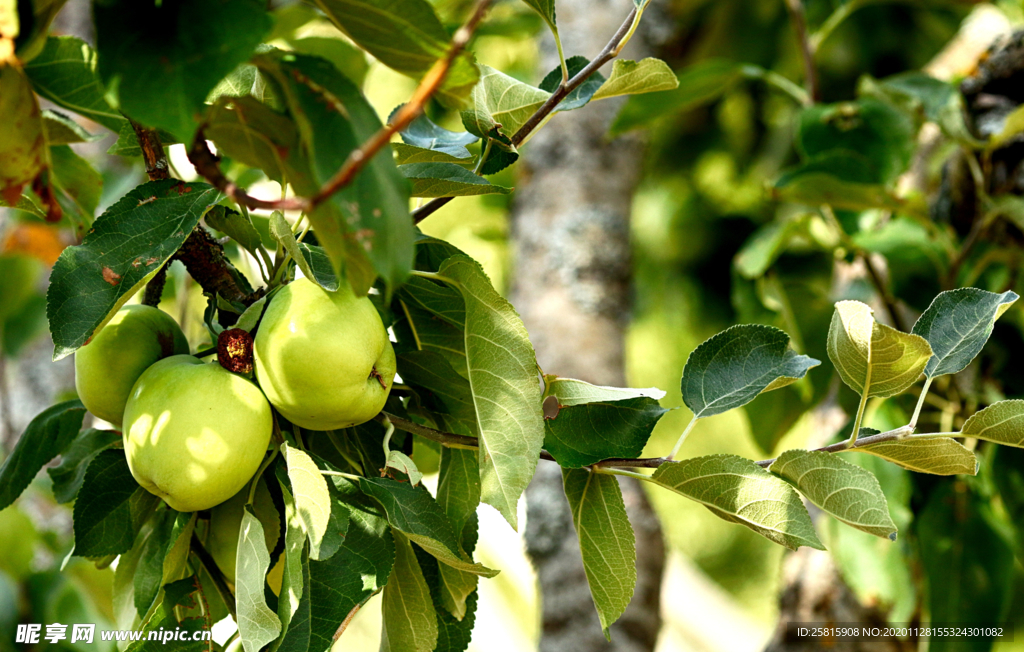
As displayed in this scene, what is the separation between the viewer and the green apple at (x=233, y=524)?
378 mm

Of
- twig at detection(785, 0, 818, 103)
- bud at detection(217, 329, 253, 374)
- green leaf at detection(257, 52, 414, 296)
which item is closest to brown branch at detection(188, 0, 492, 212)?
green leaf at detection(257, 52, 414, 296)

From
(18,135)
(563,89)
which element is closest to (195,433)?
(18,135)

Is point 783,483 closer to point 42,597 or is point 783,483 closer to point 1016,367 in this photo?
point 1016,367

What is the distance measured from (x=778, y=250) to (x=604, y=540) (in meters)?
0.61

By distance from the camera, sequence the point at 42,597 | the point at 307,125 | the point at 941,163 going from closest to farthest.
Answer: the point at 307,125
the point at 42,597
the point at 941,163

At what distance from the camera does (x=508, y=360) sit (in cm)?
34

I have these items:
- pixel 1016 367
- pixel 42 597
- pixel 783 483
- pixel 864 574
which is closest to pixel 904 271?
pixel 1016 367

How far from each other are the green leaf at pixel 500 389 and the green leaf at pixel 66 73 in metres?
0.21

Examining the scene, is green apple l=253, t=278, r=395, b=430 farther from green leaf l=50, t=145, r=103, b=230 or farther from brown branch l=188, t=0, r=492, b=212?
green leaf l=50, t=145, r=103, b=230

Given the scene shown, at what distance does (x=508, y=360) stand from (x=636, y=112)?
2.04 feet

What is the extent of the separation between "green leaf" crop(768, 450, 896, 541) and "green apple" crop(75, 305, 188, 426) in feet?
1.05

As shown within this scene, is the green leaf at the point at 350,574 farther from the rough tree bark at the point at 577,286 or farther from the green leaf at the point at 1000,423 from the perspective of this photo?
the rough tree bark at the point at 577,286

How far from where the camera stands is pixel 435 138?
1.43ft

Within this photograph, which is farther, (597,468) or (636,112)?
(636,112)
